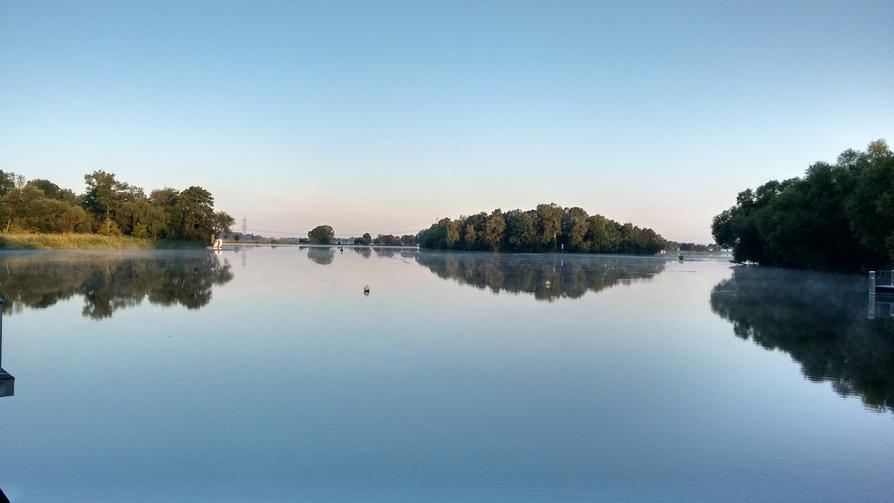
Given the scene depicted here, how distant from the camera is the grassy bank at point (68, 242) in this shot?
52000 mm

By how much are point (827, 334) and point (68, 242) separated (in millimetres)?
62387

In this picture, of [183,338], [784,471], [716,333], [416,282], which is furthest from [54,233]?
[784,471]

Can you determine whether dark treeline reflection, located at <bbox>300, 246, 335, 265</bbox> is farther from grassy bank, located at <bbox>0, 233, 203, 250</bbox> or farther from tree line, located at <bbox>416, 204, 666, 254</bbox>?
tree line, located at <bbox>416, 204, 666, 254</bbox>

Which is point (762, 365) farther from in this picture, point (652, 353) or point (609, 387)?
point (609, 387)

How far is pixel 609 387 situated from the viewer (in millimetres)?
8039

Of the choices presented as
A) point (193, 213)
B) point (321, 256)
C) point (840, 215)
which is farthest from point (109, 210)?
point (840, 215)

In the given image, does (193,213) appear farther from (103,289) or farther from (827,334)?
(827,334)

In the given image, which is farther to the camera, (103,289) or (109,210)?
(109,210)

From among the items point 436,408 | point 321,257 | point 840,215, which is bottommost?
point 436,408

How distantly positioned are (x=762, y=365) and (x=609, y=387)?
3540 mm

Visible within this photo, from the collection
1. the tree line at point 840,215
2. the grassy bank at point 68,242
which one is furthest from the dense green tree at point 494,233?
the tree line at point 840,215

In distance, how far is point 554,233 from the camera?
10769 centimetres

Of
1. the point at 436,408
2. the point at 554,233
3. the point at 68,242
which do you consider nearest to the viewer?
the point at 436,408

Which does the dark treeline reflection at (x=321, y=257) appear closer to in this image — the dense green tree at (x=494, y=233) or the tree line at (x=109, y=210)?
the tree line at (x=109, y=210)
